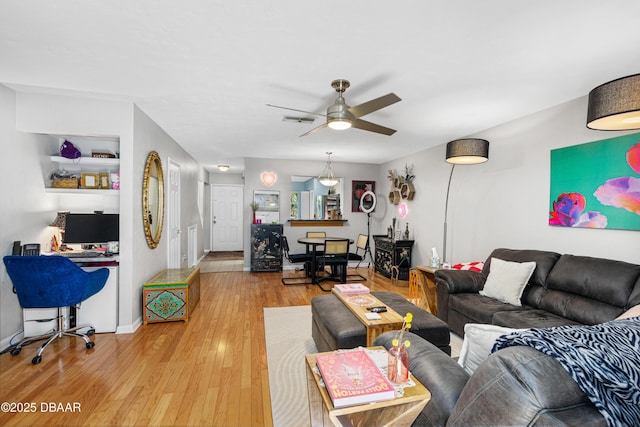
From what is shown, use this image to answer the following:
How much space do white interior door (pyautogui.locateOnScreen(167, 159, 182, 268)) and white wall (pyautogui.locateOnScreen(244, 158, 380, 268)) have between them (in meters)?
1.54

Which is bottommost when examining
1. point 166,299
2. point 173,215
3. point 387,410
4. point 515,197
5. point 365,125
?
point 166,299

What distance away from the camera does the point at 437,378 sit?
123 cm

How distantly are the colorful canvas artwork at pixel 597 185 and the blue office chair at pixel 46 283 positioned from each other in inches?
190

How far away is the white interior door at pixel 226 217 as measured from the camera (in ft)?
28.8

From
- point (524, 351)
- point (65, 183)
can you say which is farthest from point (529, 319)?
point (65, 183)

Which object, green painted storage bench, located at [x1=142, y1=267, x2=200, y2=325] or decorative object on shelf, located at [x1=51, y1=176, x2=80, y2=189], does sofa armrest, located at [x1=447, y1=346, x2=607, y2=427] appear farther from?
decorative object on shelf, located at [x1=51, y1=176, x2=80, y2=189]

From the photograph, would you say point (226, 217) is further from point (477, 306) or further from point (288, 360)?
point (477, 306)

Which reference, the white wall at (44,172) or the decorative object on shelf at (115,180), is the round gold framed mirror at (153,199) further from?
the decorative object on shelf at (115,180)

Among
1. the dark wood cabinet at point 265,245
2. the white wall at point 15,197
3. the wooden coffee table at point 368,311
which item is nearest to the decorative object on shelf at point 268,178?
the dark wood cabinet at point 265,245

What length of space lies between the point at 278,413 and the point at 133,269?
2.29 meters

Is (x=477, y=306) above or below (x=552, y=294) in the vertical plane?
below

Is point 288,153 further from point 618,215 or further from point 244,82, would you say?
point 618,215

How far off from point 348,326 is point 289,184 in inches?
186

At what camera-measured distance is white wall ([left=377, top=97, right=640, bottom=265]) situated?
2869mm
